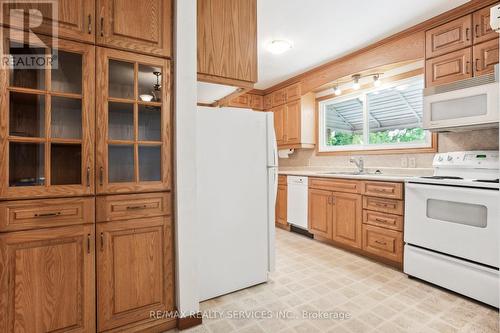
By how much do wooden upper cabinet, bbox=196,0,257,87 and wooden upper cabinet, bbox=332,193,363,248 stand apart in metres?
1.86

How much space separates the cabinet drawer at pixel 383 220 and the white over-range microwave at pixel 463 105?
37.1 inches

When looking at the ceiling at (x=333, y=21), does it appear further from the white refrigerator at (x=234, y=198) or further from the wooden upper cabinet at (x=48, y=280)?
the wooden upper cabinet at (x=48, y=280)

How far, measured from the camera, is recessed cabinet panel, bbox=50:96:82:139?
56.3 inches

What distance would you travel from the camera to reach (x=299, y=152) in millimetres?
4727

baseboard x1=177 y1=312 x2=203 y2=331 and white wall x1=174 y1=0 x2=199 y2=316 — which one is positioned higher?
white wall x1=174 y1=0 x2=199 y2=316

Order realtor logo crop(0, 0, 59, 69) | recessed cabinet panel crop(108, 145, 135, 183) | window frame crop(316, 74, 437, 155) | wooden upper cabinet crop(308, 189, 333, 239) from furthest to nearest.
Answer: wooden upper cabinet crop(308, 189, 333, 239), window frame crop(316, 74, 437, 155), recessed cabinet panel crop(108, 145, 135, 183), realtor logo crop(0, 0, 59, 69)

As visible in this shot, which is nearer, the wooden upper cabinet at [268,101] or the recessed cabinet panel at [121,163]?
the recessed cabinet panel at [121,163]

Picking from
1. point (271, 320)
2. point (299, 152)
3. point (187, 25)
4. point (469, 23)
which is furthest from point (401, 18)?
point (271, 320)

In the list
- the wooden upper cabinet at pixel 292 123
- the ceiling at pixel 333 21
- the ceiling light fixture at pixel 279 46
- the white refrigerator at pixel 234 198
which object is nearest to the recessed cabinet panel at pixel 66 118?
the white refrigerator at pixel 234 198

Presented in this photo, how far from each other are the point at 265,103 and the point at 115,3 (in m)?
3.78

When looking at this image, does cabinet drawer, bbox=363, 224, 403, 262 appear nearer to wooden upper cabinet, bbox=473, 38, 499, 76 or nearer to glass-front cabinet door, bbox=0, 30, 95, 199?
wooden upper cabinet, bbox=473, 38, 499, 76

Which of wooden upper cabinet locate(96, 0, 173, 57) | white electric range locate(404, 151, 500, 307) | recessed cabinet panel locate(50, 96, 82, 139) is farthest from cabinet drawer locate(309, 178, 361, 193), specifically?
recessed cabinet panel locate(50, 96, 82, 139)

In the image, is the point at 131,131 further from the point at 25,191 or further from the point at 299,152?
the point at 299,152

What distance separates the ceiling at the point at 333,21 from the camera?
2299mm
